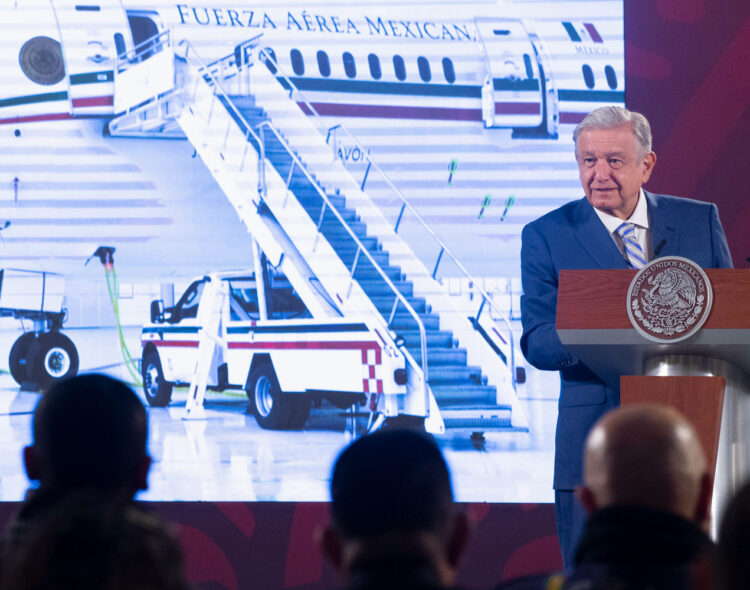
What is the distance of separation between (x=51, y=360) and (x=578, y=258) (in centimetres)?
247

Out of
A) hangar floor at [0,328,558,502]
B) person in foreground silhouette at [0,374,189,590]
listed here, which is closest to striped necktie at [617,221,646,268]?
Answer: person in foreground silhouette at [0,374,189,590]

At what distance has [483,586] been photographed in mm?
4059

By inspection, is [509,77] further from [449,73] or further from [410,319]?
[410,319]

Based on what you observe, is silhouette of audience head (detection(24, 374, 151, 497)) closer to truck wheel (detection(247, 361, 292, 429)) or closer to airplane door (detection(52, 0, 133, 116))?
truck wheel (detection(247, 361, 292, 429))

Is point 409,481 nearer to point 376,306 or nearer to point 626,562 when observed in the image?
point 626,562

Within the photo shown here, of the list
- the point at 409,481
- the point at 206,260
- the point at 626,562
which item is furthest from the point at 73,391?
the point at 206,260

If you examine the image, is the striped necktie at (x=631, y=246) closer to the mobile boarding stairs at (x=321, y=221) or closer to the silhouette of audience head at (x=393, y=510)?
the silhouette of audience head at (x=393, y=510)

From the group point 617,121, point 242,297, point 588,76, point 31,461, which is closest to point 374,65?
point 588,76

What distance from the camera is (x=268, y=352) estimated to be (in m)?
4.01

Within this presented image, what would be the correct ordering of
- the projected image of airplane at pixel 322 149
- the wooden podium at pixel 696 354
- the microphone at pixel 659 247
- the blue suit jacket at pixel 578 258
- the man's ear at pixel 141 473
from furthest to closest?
1. the projected image of airplane at pixel 322 149
2. the blue suit jacket at pixel 578 258
3. the microphone at pixel 659 247
4. the wooden podium at pixel 696 354
5. the man's ear at pixel 141 473

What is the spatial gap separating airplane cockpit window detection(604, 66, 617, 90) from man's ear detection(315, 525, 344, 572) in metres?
3.28

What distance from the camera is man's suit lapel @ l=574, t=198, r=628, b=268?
93.4 inches

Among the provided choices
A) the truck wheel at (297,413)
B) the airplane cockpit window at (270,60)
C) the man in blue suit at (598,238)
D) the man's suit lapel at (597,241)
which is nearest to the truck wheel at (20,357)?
the truck wheel at (297,413)

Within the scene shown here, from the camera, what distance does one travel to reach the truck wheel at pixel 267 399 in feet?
13.0
